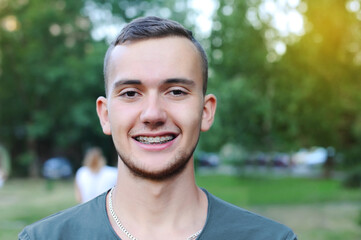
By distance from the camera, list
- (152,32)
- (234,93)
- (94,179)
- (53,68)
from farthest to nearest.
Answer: (53,68) < (234,93) < (94,179) < (152,32)

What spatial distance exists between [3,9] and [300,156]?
30654 millimetres

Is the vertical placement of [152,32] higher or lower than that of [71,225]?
higher

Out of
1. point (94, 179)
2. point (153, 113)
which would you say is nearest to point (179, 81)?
point (153, 113)

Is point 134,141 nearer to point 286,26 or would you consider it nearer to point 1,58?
point 286,26

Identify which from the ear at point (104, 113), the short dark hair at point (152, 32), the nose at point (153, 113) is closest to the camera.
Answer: the nose at point (153, 113)

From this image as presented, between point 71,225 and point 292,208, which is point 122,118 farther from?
point 292,208

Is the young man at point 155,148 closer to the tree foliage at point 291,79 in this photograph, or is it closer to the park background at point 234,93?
the park background at point 234,93

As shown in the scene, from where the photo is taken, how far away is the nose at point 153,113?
76.0 inches

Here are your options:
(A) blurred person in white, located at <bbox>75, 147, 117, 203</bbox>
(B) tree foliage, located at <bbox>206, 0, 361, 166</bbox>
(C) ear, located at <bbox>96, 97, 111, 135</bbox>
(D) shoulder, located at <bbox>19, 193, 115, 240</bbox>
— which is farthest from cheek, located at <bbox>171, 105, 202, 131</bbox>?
(B) tree foliage, located at <bbox>206, 0, 361, 166</bbox>

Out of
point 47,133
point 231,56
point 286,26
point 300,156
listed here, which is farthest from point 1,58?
point 300,156

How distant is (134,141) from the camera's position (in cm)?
199

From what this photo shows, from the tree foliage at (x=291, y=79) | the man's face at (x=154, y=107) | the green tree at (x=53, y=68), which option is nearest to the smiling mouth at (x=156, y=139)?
the man's face at (x=154, y=107)

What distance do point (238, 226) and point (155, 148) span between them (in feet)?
1.76

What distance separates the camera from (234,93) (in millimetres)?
20188
